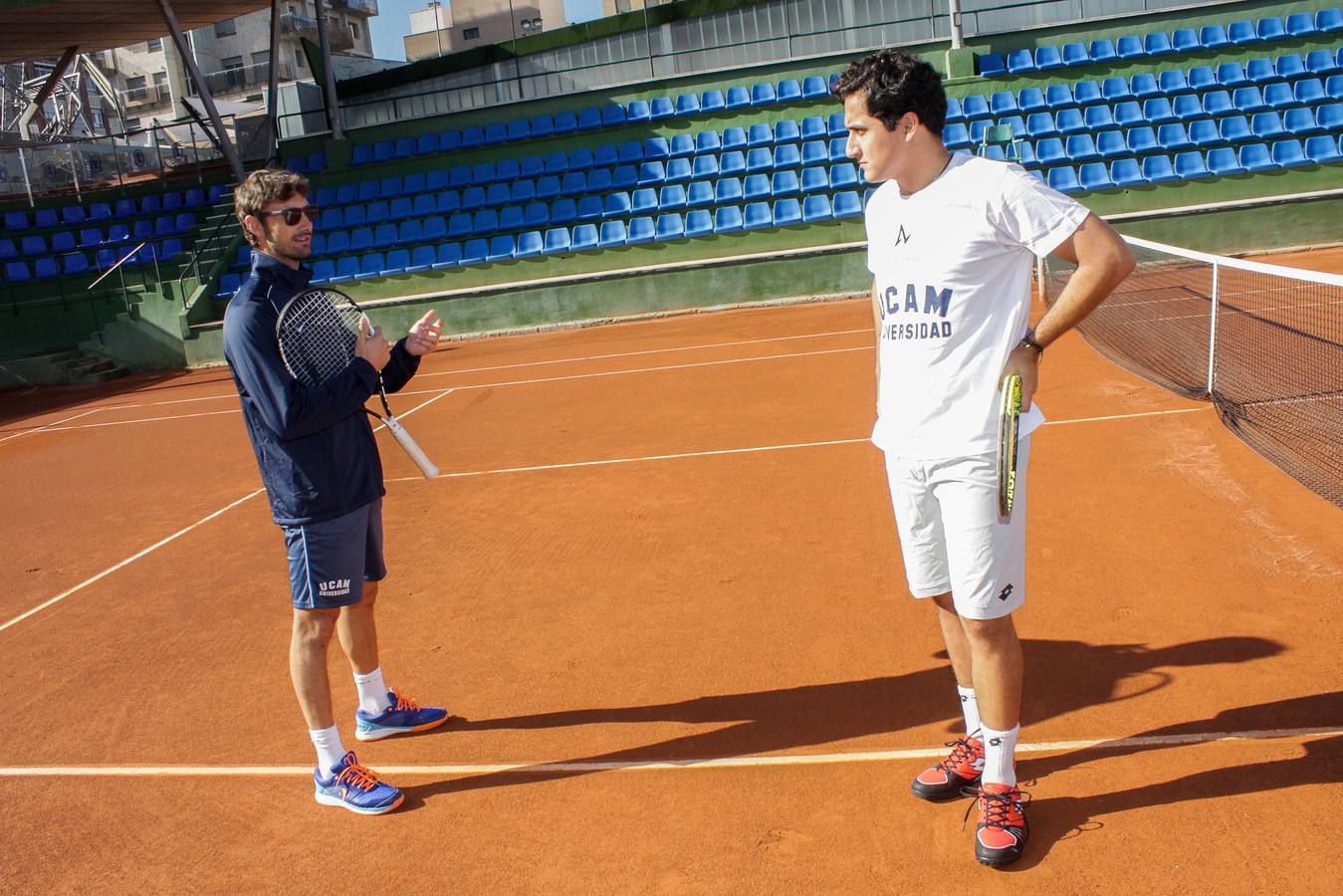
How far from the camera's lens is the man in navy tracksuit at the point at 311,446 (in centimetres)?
357

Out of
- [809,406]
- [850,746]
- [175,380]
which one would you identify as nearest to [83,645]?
[850,746]

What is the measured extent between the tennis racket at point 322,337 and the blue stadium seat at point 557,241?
50.2 ft

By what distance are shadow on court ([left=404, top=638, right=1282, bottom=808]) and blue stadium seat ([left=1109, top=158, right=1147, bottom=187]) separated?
49.6 feet

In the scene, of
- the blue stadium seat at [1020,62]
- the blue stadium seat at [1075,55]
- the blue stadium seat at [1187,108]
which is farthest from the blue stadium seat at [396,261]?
the blue stadium seat at [1187,108]

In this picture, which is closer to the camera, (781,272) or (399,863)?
(399,863)

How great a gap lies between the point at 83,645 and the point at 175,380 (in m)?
13.1

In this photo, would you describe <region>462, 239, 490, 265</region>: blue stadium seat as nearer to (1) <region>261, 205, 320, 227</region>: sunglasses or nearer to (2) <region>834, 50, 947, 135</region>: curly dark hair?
(1) <region>261, 205, 320, 227</region>: sunglasses

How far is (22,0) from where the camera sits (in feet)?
59.5

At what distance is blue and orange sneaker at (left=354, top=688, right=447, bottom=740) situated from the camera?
442 cm

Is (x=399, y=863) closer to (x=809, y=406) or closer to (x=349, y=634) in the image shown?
(x=349, y=634)

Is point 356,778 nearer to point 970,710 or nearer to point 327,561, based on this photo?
point 327,561

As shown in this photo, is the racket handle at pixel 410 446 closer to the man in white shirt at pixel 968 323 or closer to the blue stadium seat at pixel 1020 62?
the man in white shirt at pixel 968 323

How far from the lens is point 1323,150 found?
17.3 metres

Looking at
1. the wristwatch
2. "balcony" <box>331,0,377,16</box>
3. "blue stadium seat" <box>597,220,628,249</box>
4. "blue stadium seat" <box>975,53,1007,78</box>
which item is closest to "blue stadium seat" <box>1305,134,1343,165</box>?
"blue stadium seat" <box>975,53,1007,78</box>
